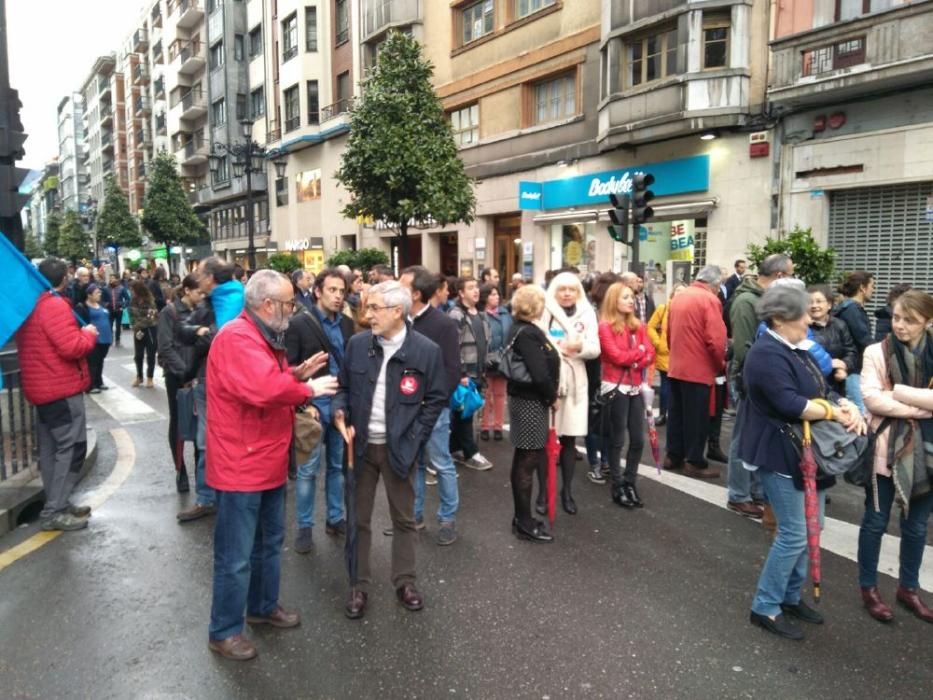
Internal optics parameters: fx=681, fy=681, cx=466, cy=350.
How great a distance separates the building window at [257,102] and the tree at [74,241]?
35.3 meters

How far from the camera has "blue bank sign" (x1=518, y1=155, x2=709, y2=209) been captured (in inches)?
604

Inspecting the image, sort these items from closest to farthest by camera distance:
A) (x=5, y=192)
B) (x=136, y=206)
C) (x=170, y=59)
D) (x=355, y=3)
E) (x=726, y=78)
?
(x=5, y=192) < (x=726, y=78) < (x=355, y=3) < (x=170, y=59) < (x=136, y=206)

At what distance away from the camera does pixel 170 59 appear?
5025cm

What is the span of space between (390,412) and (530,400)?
4.53ft

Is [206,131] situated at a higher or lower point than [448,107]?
higher

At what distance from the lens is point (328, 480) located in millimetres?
5066

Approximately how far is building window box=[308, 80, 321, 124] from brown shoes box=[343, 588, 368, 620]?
3144 centimetres

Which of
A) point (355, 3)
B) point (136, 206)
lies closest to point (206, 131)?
point (355, 3)

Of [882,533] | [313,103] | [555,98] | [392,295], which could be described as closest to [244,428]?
[392,295]

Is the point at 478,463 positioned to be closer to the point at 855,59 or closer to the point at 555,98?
the point at 855,59

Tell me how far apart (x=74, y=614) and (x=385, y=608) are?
1764 millimetres

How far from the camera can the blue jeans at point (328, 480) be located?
481 cm

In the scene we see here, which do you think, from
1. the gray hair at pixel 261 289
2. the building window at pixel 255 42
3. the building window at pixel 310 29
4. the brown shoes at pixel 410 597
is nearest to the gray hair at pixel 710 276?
the brown shoes at pixel 410 597

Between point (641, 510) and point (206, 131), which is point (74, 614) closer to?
point (641, 510)
